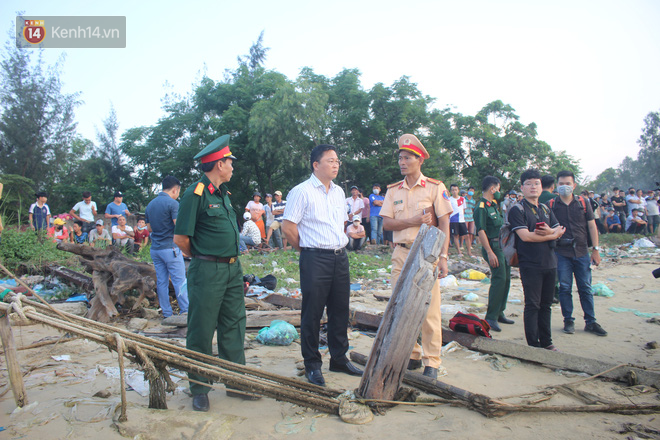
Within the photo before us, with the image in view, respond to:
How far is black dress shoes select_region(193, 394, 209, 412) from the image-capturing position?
9.98 feet

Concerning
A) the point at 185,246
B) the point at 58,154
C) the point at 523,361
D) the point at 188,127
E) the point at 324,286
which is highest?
the point at 188,127

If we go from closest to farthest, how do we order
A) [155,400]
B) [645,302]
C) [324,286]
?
[155,400] < [324,286] < [645,302]

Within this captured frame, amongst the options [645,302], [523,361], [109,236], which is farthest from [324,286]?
[109,236]

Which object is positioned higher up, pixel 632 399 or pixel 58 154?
pixel 58 154

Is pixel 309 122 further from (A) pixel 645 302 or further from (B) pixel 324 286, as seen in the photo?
(B) pixel 324 286

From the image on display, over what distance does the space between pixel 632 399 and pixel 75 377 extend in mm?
4715

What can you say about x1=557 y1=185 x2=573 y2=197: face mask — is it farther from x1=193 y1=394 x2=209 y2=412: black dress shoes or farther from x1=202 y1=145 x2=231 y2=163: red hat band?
x1=193 y1=394 x2=209 y2=412: black dress shoes

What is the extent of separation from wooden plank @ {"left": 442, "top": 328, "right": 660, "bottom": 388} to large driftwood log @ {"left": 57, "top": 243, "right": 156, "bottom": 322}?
170 inches

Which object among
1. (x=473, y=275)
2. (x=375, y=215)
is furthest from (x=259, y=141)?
(x=473, y=275)

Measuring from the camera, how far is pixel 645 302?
679cm

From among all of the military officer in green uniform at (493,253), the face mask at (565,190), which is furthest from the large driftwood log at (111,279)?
the face mask at (565,190)

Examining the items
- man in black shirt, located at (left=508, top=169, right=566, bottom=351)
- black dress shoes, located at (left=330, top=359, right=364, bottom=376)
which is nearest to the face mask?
man in black shirt, located at (left=508, top=169, right=566, bottom=351)

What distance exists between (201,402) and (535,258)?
11.6 feet

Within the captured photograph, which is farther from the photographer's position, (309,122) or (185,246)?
(309,122)
